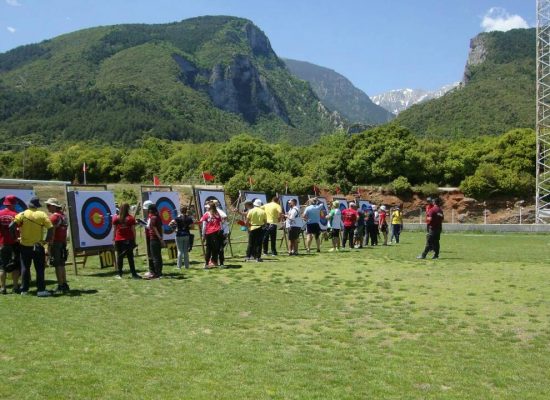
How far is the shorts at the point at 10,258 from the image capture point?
1077cm

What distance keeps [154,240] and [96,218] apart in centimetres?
276

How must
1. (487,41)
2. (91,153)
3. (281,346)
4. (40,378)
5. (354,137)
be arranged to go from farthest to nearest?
(487,41) < (91,153) < (354,137) < (281,346) < (40,378)

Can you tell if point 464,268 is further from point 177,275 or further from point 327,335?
point 327,335

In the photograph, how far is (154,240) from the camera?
A: 13.3 m

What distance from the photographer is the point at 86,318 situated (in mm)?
8680

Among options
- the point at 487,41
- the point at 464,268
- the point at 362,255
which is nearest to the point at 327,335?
Answer: the point at 464,268

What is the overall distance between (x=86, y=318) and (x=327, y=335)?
3727 mm

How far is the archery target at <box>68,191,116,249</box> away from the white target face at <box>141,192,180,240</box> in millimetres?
1761

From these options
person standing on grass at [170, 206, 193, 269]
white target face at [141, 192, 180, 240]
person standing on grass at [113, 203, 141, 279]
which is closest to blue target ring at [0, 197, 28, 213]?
person standing on grass at [113, 203, 141, 279]

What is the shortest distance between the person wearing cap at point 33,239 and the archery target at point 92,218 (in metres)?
3.65

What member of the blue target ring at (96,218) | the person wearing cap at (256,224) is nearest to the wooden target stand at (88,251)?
the blue target ring at (96,218)

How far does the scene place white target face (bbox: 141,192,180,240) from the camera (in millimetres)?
17469

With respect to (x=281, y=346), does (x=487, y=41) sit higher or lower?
higher

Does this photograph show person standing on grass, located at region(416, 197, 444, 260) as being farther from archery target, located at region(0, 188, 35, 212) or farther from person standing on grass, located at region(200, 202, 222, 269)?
archery target, located at region(0, 188, 35, 212)
